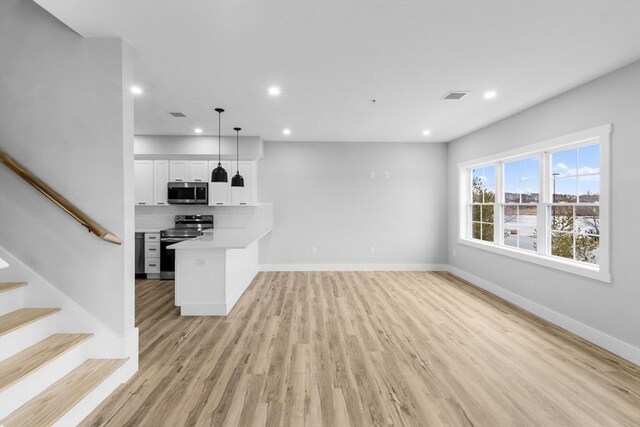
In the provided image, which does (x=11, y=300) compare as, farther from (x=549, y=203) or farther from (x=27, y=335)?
(x=549, y=203)

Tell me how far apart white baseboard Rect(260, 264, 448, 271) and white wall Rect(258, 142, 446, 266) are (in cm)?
8

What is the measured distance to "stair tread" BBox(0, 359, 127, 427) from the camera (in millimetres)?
1713

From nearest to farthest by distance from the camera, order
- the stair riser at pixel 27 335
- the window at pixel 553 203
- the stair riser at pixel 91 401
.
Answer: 1. the stair riser at pixel 91 401
2. the stair riser at pixel 27 335
3. the window at pixel 553 203

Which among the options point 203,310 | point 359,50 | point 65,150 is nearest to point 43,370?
point 65,150

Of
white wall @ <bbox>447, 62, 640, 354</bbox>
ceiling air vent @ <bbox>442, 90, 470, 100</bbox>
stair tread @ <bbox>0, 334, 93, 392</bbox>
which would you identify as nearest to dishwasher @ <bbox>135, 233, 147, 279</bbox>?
stair tread @ <bbox>0, 334, 93, 392</bbox>

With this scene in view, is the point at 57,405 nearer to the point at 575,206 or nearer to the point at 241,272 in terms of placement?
the point at 241,272

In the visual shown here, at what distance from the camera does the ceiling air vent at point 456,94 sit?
3.62 m

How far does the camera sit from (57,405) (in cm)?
184

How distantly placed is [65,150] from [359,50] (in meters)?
2.51

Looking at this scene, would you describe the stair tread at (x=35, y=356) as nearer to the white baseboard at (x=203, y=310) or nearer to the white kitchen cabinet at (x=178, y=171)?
the white baseboard at (x=203, y=310)

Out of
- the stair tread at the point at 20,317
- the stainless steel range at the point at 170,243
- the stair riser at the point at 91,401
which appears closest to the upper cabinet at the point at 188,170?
the stainless steel range at the point at 170,243

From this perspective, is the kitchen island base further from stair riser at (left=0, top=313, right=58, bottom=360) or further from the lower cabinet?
the lower cabinet

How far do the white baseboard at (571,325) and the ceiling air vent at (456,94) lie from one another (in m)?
2.82

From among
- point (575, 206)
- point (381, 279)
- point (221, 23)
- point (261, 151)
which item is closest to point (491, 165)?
point (575, 206)
